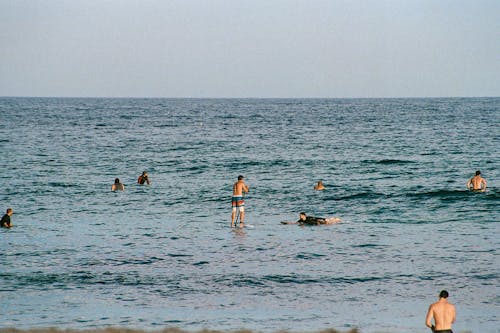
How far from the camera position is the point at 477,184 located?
31297 mm

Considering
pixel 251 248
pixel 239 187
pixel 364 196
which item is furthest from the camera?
pixel 364 196

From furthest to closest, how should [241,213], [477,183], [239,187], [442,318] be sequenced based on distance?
[477,183] < [241,213] < [239,187] < [442,318]

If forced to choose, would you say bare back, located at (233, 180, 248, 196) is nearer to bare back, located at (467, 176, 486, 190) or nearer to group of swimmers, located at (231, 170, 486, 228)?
group of swimmers, located at (231, 170, 486, 228)

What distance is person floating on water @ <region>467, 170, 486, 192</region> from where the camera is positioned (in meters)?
31.2

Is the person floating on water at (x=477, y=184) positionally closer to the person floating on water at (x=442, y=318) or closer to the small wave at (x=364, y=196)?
the small wave at (x=364, y=196)

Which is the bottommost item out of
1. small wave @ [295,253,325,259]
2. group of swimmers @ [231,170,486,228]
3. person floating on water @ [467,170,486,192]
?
small wave @ [295,253,325,259]

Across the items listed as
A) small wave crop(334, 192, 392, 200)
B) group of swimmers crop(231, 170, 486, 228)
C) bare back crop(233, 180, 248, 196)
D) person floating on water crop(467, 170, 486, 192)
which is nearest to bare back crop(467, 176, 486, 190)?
person floating on water crop(467, 170, 486, 192)

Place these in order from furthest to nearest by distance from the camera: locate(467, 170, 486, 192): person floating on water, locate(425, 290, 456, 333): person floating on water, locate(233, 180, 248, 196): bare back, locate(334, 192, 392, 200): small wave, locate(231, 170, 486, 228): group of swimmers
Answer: locate(334, 192, 392, 200): small wave, locate(467, 170, 486, 192): person floating on water, locate(233, 180, 248, 196): bare back, locate(231, 170, 486, 228): group of swimmers, locate(425, 290, 456, 333): person floating on water

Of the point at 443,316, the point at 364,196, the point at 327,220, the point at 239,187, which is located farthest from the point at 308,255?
the point at 364,196

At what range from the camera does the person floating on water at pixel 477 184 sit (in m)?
31.2

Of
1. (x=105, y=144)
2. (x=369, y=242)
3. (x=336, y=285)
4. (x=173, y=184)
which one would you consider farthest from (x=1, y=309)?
(x=105, y=144)

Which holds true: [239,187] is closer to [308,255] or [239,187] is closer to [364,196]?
[308,255]

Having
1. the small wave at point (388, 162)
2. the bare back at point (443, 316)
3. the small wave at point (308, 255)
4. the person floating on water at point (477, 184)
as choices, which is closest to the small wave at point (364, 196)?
the person floating on water at point (477, 184)

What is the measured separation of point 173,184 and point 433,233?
18105 mm
